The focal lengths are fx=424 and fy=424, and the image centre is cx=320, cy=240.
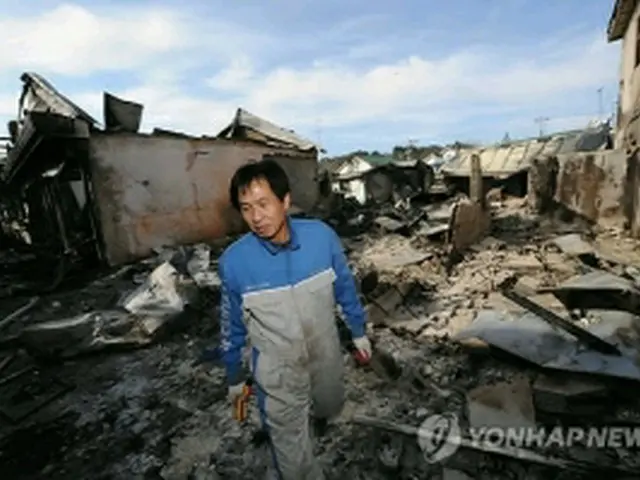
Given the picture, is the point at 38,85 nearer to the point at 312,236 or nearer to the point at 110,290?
the point at 110,290

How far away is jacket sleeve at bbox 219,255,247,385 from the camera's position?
7.19 feet

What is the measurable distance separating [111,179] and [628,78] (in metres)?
12.1

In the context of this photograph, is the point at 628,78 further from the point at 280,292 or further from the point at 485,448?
the point at 280,292

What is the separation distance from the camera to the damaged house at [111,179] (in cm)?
792

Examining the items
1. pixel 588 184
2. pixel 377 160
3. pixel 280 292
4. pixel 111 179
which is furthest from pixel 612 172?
pixel 377 160

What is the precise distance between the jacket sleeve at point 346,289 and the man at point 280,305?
0.03m

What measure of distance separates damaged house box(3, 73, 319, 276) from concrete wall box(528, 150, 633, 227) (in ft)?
24.1

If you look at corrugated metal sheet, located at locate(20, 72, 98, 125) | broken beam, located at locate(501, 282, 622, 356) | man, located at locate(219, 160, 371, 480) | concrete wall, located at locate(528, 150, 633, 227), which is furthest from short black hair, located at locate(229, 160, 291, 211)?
concrete wall, located at locate(528, 150, 633, 227)

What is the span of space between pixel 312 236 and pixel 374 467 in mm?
1665

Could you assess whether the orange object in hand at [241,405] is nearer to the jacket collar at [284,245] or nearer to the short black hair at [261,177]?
the jacket collar at [284,245]

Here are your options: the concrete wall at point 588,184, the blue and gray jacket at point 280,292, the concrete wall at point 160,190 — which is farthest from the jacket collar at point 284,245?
the concrete wall at point 588,184

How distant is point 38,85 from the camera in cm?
918

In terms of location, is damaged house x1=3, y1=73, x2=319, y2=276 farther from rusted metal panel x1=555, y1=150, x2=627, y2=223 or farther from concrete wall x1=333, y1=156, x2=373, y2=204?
concrete wall x1=333, y1=156, x2=373, y2=204

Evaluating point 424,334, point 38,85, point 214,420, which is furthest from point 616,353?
point 38,85
